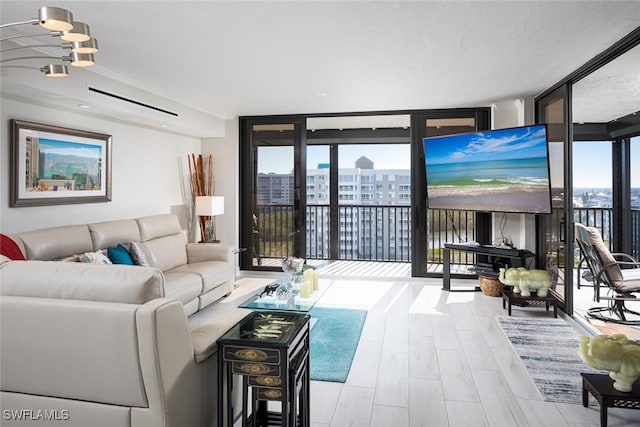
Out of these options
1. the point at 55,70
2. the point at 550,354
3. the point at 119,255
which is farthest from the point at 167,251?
the point at 550,354

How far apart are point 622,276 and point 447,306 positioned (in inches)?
68.3

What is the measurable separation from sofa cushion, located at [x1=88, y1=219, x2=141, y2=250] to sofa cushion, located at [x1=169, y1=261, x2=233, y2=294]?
59 centimetres

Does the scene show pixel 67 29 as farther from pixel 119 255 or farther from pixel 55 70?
pixel 119 255

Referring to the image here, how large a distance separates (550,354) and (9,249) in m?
4.14

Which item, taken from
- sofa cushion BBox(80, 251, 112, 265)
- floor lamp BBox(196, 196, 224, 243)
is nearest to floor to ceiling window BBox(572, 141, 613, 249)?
floor lamp BBox(196, 196, 224, 243)

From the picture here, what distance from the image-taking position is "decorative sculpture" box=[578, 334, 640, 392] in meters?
2.20

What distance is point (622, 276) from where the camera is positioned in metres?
4.03

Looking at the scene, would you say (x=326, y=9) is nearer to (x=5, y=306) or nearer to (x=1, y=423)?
(x=5, y=306)

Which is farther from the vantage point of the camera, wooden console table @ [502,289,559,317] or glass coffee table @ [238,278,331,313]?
wooden console table @ [502,289,559,317]

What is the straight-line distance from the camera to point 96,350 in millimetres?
1579

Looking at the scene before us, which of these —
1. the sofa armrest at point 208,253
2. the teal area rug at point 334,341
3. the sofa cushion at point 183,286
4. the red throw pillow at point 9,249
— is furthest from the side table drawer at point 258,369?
the sofa armrest at point 208,253

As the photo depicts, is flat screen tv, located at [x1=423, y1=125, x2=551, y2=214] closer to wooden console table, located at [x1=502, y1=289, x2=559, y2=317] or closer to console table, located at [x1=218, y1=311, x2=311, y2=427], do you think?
wooden console table, located at [x1=502, y1=289, x2=559, y2=317]

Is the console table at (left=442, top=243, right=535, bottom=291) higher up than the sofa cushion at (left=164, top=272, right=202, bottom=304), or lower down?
higher up

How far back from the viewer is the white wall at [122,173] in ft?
11.1
